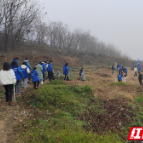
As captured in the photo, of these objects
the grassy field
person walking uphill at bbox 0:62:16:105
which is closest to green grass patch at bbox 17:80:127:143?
the grassy field

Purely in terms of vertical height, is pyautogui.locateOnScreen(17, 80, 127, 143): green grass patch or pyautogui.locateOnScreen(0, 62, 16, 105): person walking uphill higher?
pyautogui.locateOnScreen(0, 62, 16, 105): person walking uphill

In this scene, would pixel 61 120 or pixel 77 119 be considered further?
pixel 77 119

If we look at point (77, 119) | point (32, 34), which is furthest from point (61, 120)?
point (32, 34)

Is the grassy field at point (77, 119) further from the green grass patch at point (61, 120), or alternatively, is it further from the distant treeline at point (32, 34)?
the distant treeline at point (32, 34)

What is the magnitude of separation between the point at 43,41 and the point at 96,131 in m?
28.2

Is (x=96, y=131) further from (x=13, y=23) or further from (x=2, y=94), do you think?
(x=13, y=23)

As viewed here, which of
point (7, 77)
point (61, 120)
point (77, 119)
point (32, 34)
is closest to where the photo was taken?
point (61, 120)

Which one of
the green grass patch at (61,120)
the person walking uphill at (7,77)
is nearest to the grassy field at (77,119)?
the green grass patch at (61,120)

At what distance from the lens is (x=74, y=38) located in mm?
39188

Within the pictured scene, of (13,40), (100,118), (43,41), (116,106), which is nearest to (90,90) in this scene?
(116,106)

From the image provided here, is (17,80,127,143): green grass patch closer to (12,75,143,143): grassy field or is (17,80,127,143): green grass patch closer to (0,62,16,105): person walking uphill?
(12,75,143,143): grassy field

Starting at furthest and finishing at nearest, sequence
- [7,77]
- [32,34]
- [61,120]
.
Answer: [32,34] → [7,77] → [61,120]

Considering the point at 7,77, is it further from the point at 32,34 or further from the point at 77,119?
the point at 32,34

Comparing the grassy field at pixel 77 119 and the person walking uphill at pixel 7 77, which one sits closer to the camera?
the grassy field at pixel 77 119
